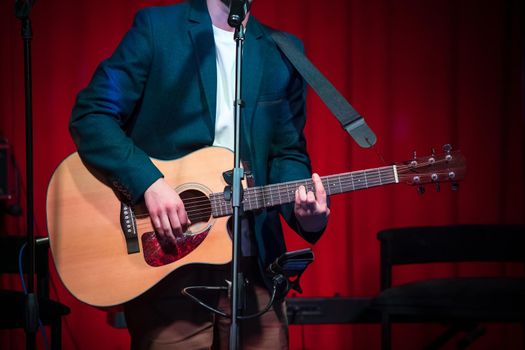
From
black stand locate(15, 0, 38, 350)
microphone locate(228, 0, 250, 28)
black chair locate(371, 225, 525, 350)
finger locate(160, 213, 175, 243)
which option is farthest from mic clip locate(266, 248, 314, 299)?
black chair locate(371, 225, 525, 350)

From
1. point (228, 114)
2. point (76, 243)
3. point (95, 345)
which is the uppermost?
point (228, 114)

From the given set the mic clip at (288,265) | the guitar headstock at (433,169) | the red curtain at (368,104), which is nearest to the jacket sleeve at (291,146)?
the mic clip at (288,265)

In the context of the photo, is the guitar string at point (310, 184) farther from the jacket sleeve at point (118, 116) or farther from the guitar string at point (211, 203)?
the jacket sleeve at point (118, 116)

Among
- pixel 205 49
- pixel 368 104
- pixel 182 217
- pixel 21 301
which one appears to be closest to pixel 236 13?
pixel 205 49

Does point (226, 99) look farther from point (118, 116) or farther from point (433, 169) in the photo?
point (433, 169)

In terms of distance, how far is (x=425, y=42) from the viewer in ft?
12.7

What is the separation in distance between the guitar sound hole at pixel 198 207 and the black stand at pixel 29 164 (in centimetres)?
50

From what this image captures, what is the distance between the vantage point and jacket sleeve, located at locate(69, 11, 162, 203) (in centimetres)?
186

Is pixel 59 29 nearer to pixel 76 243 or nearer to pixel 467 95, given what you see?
pixel 76 243

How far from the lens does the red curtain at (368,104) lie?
3805mm

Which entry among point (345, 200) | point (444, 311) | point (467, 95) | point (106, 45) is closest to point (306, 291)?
point (345, 200)

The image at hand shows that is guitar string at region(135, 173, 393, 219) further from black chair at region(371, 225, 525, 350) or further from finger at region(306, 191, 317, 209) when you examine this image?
black chair at region(371, 225, 525, 350)

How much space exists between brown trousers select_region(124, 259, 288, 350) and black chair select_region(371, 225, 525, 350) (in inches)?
42.8

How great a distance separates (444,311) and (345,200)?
121 cm
